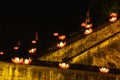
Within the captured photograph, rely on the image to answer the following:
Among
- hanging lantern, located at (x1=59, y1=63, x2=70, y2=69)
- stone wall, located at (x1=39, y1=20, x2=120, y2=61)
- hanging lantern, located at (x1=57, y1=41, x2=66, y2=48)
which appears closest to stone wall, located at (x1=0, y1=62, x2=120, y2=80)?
hanging lantern, located at (x1=59, y1=63, x2=70, y2=69)

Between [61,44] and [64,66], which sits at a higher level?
[61,44]

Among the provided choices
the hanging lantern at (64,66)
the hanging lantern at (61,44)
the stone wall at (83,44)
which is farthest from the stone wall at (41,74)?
the hanging lantern at (61,44)

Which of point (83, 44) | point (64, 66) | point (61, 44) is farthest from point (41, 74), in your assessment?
point (83, 44)

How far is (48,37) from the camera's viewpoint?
1551cm

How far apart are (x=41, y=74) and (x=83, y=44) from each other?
4542 millimetres

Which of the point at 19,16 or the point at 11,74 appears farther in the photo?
the point at 19,16

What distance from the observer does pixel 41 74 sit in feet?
29.5

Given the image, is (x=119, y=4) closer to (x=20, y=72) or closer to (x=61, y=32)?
(x=61, y=32)

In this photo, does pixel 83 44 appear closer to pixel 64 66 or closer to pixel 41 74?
pixel 64 66

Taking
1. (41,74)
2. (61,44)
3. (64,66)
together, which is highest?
(61,44)

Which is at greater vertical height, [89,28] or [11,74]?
[89,28]

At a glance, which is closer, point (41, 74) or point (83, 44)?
point (41, 74)

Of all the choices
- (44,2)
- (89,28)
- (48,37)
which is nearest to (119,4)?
(89,28)

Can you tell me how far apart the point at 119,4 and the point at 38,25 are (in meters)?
4.80
